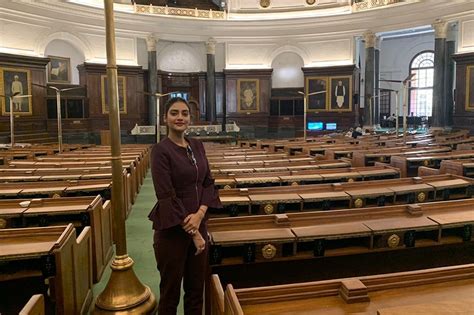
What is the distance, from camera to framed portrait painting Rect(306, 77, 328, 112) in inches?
889

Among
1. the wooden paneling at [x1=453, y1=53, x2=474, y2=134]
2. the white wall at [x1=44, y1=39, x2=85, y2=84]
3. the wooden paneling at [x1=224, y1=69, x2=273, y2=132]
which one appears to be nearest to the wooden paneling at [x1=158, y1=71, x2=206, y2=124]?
the wooden paneling at [x1=224, y1=69, x2=273, y2=132]

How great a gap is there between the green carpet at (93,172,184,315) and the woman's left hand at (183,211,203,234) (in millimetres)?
1137

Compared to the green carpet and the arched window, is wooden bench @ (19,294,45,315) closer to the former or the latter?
the green carpet

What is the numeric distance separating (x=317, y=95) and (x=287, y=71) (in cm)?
262

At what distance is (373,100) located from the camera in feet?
72.3

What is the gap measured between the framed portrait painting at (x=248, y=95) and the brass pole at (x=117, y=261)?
2024 centimetres

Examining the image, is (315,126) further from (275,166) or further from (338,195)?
(338,195)

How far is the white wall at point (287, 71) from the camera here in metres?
23.8

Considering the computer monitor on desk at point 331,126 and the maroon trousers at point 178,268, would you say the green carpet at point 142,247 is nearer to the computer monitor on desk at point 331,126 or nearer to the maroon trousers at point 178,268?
the maroon trousers at point 178,268

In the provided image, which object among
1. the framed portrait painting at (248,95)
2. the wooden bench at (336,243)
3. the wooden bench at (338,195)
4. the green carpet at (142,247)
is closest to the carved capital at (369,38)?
the framed portrait painting at (248,95)

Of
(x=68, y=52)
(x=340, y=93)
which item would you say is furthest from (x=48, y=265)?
(x=340, y=93)

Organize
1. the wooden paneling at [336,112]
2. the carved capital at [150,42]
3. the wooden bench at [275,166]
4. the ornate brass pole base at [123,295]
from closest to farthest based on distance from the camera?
1. the ornate brass pole base at [123,295]
2. the wooden bench at [275,166]
3. the carved capital at [150,42]
4. the wooden paneling at [336,112]

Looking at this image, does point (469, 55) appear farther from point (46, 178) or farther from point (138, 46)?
point (46, 178)

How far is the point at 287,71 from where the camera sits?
24062 millimetres
